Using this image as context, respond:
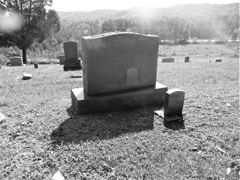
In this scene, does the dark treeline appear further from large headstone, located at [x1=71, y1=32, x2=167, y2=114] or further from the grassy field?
the grassy field

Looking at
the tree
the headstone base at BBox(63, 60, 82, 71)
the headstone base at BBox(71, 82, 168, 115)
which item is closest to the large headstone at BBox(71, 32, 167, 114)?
the headstone base at BBox(71, 82, 168, 115)

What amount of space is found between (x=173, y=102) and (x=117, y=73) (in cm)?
149

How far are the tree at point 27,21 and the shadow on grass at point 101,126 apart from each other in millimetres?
17898

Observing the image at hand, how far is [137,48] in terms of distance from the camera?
4723 millimetres

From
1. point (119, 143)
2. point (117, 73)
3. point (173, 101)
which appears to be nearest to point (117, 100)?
point (117, 73)

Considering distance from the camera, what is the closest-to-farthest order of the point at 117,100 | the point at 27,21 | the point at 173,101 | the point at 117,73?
1. the point at 173,101
2. the point at 117,100
3. the point at 117,73
4. the point at 27,21

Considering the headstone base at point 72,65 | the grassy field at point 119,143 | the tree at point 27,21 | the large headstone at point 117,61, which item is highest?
the tree at point 27,21

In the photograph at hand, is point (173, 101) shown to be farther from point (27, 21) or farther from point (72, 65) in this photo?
point (27, 21)

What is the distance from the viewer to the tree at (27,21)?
714 inches

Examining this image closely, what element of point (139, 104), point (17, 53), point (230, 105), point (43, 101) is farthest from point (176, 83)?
point (17, 53)

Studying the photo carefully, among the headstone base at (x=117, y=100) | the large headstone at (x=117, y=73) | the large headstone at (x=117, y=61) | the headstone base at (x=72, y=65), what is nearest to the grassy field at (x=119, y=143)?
the headstone base at (x=117, y=100)

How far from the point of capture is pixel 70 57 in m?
11.6

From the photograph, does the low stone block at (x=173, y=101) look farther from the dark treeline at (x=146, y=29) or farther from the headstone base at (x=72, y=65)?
the dark treeline at (x=146, y=29)

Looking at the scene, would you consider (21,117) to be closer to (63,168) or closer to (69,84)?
(63,168)
